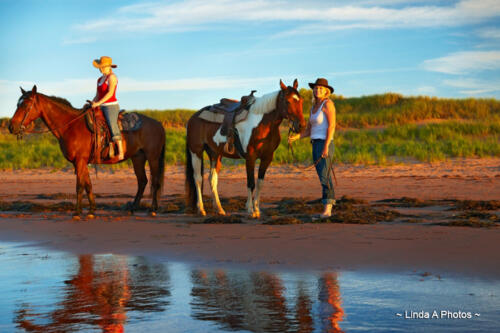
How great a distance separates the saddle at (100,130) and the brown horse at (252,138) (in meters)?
1.27

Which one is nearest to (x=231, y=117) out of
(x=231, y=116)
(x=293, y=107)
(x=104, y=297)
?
(x=231, y=116)

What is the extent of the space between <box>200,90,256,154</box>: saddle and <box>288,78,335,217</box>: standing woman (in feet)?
4.95

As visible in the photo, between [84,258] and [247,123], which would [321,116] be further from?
[84,258]

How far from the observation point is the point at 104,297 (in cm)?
608

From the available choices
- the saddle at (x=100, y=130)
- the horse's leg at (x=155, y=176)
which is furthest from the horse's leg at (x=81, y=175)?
the horse's leg at (x=155, y=176)

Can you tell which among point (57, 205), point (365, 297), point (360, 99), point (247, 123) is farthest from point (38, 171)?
point (360, 99)

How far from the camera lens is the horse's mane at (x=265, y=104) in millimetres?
11625

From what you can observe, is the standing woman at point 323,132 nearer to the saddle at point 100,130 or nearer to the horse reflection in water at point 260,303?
the saddle at point 100,130

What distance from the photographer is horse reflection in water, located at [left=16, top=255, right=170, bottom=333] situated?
5.18 metres

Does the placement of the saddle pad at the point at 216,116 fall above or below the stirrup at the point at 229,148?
above

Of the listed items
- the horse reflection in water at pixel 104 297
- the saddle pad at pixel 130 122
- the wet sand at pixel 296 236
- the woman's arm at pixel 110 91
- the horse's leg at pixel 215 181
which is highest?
the woman's arm at pixel 110 91

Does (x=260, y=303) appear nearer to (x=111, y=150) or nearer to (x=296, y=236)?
(x=296, y=236)

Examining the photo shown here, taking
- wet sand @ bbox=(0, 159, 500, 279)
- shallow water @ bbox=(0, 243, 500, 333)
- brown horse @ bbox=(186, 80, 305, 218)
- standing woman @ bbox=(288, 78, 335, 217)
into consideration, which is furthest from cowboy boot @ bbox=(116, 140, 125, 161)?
shallow water @ bbox=(0, 243, 500, 333)

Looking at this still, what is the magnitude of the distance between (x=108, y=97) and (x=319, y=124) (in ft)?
13.1
